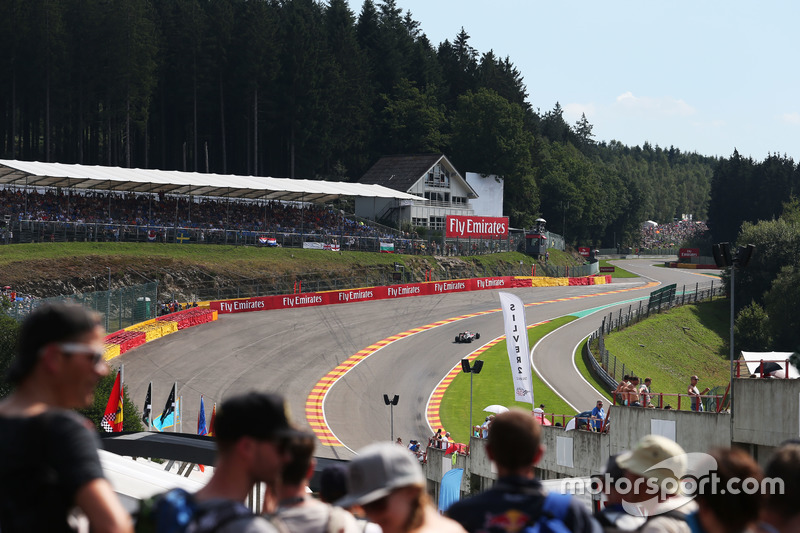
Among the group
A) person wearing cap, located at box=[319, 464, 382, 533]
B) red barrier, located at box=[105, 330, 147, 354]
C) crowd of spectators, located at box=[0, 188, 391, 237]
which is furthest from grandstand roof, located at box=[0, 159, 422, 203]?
person wearing cap, located at box=[319, 464, 382, 533]

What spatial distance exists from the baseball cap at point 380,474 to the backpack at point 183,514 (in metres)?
0.52

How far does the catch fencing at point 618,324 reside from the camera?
159 feet

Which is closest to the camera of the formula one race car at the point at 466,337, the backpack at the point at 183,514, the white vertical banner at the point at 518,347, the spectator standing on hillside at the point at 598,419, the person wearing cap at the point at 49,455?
the person wearing cap at the point at 49,455

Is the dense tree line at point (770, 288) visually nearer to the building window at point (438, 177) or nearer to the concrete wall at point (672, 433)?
the concrete wall at point (672, 433)

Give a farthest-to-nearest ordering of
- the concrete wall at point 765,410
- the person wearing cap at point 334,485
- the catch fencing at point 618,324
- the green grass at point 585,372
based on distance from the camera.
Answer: the catch fencing at point 618,324 < the green grass at point 585,372 < the concrete wall at point 765,410 < the person wearing cap at point 334,485

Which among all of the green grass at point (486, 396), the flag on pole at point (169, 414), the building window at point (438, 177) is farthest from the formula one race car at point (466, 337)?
the building window at point (438, 177)

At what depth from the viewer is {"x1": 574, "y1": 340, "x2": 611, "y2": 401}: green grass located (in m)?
45.5

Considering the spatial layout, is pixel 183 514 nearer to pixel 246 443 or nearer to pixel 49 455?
pixel 246 443

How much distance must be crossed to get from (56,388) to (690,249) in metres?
143

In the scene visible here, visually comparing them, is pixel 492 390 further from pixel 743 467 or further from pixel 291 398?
pixel 743 467

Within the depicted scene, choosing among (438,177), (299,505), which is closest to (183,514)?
(299,505)

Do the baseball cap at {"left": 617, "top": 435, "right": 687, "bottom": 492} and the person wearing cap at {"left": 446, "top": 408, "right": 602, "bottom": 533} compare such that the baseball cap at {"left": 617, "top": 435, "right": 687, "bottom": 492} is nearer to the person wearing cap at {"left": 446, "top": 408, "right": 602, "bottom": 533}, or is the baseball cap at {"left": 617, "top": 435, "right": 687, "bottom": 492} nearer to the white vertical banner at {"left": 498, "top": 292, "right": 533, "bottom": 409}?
the person wearing cap at {"left": 446, "top": 408, "right": 602, "bottom": 533}

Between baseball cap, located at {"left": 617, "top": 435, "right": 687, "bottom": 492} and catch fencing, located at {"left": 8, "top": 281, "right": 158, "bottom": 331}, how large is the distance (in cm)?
3355

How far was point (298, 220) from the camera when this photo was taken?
6981 cm
